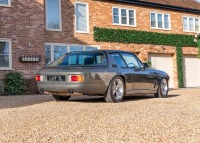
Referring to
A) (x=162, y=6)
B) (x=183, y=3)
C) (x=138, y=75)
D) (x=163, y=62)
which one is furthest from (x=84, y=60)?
(x=183, y=3)

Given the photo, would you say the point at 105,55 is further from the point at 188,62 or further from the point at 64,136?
the point at 188,62

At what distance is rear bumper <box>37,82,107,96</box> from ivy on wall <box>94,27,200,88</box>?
11.9 m

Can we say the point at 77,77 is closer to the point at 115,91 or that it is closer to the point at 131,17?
the point at 115,91

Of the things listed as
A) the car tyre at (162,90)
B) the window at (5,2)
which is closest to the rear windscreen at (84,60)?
the car tyre at (162,90)

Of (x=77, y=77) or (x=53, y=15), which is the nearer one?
(x=77, y=77)

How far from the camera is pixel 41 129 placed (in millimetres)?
4934

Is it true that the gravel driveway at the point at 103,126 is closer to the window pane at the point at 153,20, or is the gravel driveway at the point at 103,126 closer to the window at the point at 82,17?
the window at the point at 82,17

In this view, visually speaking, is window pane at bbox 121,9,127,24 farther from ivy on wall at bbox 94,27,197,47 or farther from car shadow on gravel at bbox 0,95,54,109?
car shadow on gravel at bbox 0,95,54,109

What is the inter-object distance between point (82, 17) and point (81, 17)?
0.24 feet

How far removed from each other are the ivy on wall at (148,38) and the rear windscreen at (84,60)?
10993 millimetres

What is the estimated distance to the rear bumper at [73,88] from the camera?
827 cm

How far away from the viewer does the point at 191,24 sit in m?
25.6

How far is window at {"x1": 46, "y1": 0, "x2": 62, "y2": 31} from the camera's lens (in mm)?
18734

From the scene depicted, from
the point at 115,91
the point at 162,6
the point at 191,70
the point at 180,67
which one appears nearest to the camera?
the point at 115,91
